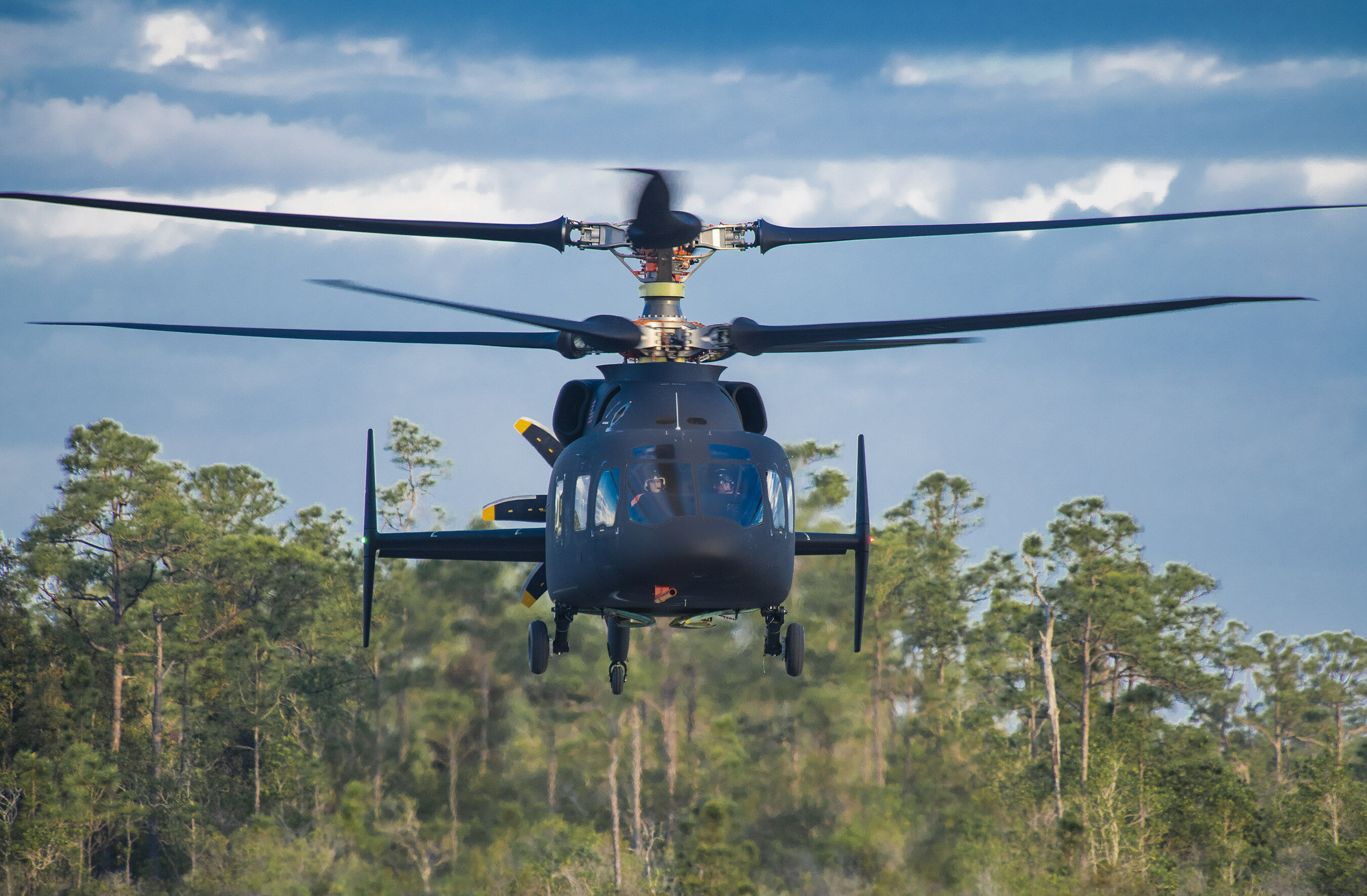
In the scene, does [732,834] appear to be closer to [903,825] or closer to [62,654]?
[903,825]

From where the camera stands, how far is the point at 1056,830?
47.1 meters

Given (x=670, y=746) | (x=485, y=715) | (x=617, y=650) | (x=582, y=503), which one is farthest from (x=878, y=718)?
(x=582, y=503)

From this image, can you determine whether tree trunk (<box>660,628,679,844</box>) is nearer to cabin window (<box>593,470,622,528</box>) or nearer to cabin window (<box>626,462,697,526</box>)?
cabin window (<box>593,470,622,528</box>)

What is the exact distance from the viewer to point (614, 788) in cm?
4984

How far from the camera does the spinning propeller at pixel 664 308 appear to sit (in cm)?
1462

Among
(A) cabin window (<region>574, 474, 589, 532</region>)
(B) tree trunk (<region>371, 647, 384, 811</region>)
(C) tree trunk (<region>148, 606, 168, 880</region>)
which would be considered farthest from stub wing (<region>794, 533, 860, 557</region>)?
(C) tree trunk (<region>148, 606, 168, 880</region>)

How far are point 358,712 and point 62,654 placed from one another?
11.4 meters

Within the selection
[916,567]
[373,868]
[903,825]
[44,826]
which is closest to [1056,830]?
[903,825]

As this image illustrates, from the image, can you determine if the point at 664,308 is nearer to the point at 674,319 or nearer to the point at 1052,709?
the point at 674,319

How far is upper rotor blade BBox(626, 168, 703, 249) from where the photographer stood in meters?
16.6

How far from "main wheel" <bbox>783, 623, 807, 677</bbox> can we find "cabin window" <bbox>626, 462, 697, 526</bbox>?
3056 mm

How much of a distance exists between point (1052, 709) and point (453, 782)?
19.3 meters

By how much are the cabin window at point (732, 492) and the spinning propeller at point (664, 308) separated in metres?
1.52

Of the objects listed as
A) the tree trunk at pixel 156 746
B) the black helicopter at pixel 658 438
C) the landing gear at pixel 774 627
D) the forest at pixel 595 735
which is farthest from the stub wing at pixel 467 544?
the tree trunk at pixel 156 746
